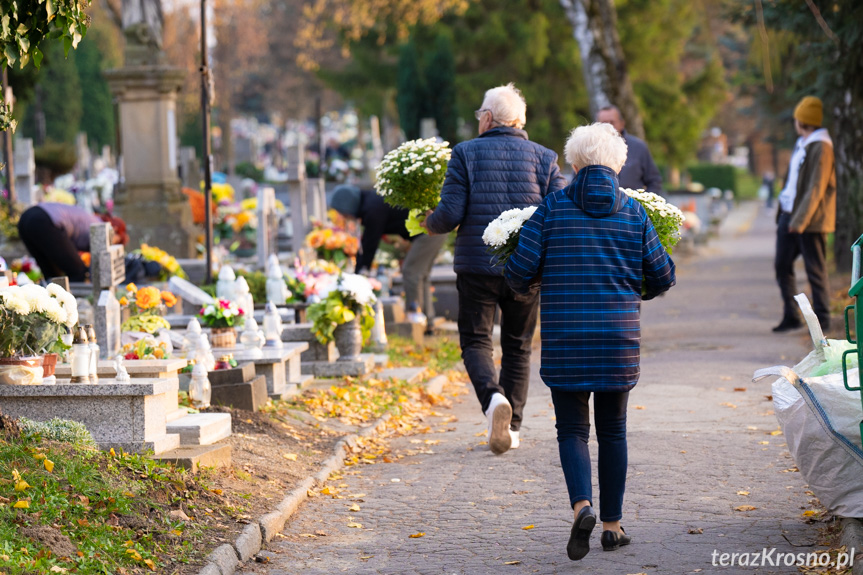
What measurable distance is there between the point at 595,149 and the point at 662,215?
2.26ft

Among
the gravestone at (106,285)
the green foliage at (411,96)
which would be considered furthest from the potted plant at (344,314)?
the green foliage at (411,96)

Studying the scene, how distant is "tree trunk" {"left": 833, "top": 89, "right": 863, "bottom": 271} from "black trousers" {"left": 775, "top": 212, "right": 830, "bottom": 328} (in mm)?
6654

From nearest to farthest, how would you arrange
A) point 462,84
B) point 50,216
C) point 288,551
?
point 288,551 < point 50,216 < point 462,84

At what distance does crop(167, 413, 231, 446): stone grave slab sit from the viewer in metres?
6.24

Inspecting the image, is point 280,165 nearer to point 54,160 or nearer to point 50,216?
point 54,160

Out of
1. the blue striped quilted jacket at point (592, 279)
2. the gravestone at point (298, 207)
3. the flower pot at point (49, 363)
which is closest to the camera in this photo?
the blue striped quilted jacket at point (592, 279)

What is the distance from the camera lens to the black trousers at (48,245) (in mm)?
11086

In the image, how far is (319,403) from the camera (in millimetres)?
8383

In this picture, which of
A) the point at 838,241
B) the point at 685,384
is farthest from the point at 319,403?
the point at 838,241

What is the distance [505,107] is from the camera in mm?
6789

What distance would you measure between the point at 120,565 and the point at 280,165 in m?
39.9

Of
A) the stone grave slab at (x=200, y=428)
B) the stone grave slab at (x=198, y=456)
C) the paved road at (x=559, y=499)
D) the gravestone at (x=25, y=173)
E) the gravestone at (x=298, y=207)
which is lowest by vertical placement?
the paved road at (x=559, y=499)

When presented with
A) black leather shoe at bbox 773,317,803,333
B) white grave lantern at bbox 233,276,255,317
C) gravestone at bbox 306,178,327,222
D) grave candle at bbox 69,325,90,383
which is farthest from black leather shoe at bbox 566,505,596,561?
gravestone at bbox 306,178,327,222

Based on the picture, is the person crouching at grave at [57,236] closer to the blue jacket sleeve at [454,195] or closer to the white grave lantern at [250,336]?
the white grave lantern at [250,336]
